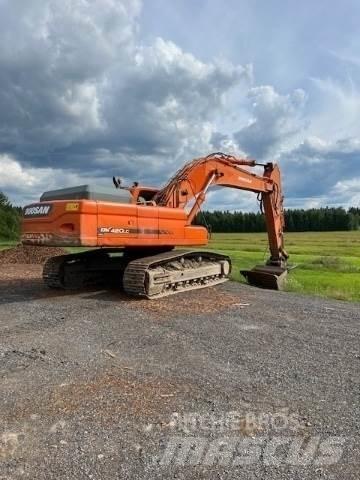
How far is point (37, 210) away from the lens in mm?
10922

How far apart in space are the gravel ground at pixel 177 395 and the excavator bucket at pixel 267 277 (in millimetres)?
5129

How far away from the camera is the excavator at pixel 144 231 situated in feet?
34.2

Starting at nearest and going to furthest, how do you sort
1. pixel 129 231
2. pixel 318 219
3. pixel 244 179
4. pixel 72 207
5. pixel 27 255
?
pixel 72 207 → pixel 129 231 → pixel 244 179 → pixel 27 255 → pixel 318 219

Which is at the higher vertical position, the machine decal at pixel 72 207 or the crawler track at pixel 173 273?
the machine decal at pixel 72 207

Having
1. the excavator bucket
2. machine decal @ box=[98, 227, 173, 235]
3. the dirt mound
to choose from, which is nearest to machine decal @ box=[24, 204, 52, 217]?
machine decal @ box=[98, 227, 173, 235]

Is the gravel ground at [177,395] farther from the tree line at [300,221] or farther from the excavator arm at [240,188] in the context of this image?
the tree line at [300,221]

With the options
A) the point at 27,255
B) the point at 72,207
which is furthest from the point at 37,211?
the point at 27,255

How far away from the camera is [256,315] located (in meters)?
9.52

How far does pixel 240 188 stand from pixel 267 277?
2694 mm

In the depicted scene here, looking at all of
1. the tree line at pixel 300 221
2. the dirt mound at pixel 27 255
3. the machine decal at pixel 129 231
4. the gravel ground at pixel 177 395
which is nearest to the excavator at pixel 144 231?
the machine decal at pixel 129 231

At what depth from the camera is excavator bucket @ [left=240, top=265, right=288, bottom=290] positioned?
14719 mm

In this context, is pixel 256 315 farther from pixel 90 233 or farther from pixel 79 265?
pixel 79 265

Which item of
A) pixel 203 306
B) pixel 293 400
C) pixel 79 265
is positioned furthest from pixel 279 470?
pixel 79 265

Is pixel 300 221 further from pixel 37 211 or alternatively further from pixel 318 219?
pixel 37 211
